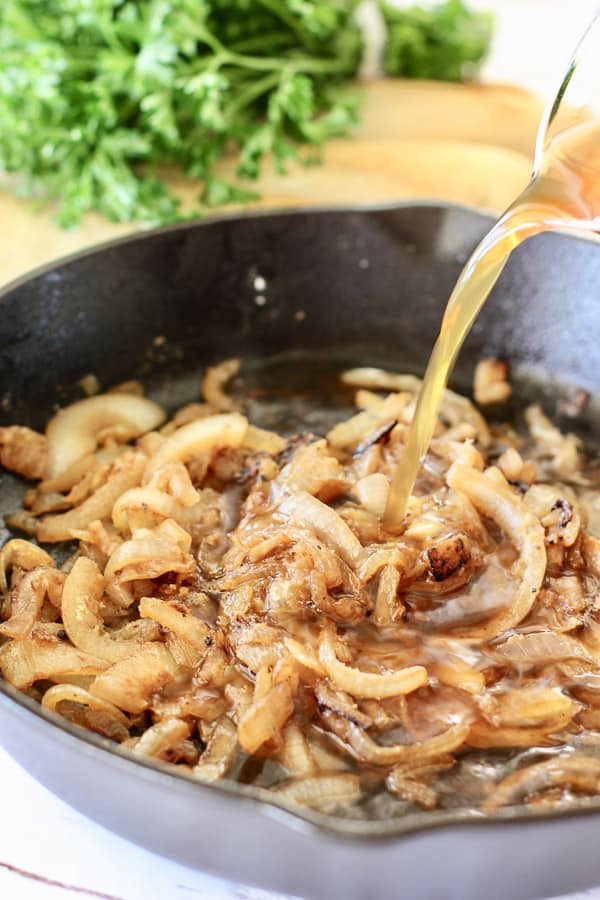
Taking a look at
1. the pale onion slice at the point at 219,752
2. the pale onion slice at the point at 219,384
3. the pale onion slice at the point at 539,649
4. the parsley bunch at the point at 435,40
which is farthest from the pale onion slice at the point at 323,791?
the parsley bunch at the point at 435,40

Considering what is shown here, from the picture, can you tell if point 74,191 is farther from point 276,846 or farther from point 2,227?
point 276,846

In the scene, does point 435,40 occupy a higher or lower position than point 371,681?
higher

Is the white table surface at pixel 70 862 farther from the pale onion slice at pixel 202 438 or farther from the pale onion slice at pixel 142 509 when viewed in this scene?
the pale onion slice at pixel 202 438

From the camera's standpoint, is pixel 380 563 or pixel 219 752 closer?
pixel 219 752

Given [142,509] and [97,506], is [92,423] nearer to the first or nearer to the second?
[97,506]

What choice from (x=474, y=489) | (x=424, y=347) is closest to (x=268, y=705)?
(x=474, y=489)

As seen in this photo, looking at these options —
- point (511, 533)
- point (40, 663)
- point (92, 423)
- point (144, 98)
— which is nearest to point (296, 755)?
point (40, 663)

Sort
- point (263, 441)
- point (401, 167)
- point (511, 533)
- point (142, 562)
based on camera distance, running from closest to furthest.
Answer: point (142, 562) → point (511, 533) → point (263, 441) → point (401, 167)
